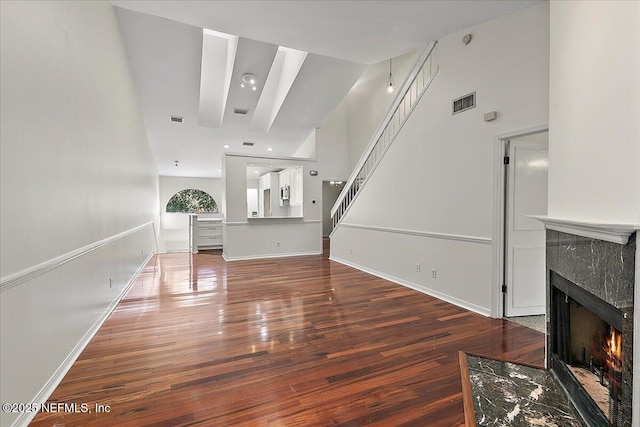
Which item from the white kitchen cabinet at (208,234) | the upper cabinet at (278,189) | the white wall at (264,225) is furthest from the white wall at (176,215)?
the white wall at (264,225)

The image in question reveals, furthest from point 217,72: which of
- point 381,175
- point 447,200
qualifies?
point 447,200

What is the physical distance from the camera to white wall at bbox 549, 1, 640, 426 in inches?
51.7

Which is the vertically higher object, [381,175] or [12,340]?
[381,175]

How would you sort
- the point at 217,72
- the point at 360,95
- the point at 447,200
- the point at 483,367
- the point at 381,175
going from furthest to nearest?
the point at 360,95 < the point at 217,72 < the point at 381,175 < the point at 447,200 < the point at 483,367

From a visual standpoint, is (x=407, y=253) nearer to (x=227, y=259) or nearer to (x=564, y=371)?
(x=564, y=371)

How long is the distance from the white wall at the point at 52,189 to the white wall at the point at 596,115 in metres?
3.01

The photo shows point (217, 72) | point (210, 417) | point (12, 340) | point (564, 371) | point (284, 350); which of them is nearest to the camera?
point (12, 340)

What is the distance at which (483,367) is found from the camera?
2164 mm

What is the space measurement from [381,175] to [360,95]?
14.5 ft

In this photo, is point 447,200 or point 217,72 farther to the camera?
point 217,72

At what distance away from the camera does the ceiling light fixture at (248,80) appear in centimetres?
555

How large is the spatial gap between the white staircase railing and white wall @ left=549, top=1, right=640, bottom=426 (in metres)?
2.25

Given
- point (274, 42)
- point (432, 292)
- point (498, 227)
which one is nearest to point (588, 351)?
point (498, 227)

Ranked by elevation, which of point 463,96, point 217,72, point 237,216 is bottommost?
point 237,216
